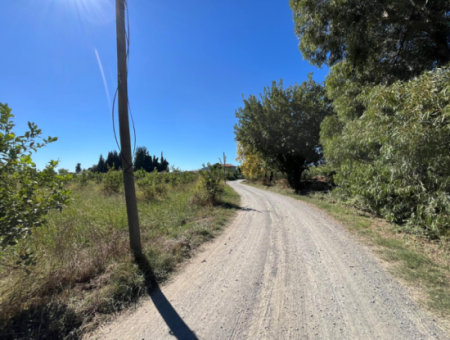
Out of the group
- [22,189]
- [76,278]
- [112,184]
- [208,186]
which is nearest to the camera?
[22,189]

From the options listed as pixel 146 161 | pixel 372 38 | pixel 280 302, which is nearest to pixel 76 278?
pixel 280 302

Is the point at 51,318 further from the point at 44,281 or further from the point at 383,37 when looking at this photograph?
the point at 383,37

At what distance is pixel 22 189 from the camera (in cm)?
209

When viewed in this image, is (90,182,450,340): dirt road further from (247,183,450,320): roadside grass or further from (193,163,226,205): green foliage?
(193,163,226,205): green foliage

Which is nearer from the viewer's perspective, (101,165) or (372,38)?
(372,38)

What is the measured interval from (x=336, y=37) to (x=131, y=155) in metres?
7.03

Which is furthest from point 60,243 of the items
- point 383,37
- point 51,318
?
point 383,37

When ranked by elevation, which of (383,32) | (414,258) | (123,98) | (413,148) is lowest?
(414,258)

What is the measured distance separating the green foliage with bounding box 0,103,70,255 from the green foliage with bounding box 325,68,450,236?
548 cm

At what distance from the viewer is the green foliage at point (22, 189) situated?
185 centimetres

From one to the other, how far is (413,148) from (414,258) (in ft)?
6.54

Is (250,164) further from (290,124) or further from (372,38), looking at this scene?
(372,38)

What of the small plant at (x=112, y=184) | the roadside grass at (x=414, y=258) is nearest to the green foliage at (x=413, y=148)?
the roadside grass at (x=414, y=258)

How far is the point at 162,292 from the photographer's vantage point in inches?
98.1
